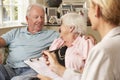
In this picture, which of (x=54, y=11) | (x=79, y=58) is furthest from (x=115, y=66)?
(x=54, y=11)

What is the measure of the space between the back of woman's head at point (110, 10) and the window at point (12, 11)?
8.32 feet

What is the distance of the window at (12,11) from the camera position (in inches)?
136

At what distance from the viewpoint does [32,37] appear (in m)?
2.80

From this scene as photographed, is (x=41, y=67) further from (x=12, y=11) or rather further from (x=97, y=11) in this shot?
(x=12, y=11)

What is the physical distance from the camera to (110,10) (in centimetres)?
104

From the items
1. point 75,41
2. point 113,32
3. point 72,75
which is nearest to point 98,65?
point 113,32

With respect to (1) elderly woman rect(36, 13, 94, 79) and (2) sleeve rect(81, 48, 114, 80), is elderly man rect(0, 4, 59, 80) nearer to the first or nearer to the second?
(1) elderly woman rect(36, 13, 94, 79)

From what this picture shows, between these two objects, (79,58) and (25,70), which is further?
(25,70)

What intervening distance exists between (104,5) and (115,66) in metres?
0.27

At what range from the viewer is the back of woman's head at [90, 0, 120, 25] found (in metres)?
1.02

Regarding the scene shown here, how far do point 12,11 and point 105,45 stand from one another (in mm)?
2902

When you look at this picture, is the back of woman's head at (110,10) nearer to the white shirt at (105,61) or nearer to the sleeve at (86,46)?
the white shirt at (105,61)

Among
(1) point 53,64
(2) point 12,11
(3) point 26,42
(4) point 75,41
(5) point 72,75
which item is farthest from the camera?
(2) point 12,11

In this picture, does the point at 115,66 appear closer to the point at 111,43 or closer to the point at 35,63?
the point at 111,43
